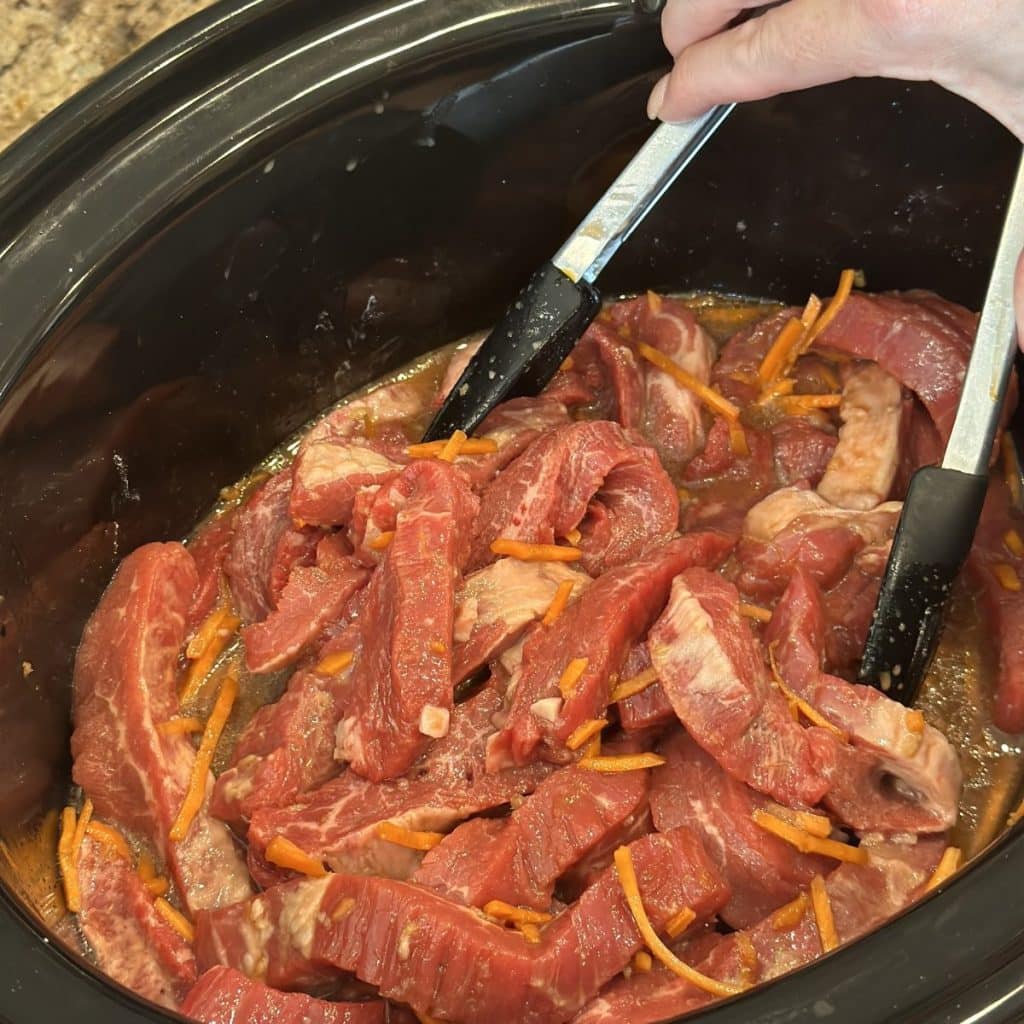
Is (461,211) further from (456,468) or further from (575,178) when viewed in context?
(456,468)

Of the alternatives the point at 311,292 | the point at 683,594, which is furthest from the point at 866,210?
the point at 311,292

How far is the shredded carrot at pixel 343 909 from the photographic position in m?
1.74

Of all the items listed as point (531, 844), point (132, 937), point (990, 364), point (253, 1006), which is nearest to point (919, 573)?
point (990, 364)

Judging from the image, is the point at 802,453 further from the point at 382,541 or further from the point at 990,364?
the point at 382,541

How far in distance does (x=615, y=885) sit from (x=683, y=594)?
0.52 metres

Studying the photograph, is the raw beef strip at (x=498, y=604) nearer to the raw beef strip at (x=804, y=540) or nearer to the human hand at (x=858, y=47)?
the raw beef strip at (x=804, y=540)

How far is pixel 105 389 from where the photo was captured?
215 centimetres

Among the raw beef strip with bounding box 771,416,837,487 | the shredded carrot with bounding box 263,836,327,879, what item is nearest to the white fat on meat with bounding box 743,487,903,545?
the raw beef strip with bounding box 771,416,837,487

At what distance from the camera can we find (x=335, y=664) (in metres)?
2.13

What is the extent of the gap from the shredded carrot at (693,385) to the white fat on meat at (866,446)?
0.81 ft

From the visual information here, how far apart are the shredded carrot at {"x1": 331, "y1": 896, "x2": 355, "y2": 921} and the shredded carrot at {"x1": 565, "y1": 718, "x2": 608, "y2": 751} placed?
1.45ft

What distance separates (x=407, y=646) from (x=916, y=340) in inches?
50.6

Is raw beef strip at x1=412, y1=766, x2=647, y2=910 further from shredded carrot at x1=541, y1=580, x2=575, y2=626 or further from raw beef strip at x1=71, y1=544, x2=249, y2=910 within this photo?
raw beef strip at x1=71, y1=544, x2=249, y2=910

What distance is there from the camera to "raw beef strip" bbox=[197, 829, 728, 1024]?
169 cm
